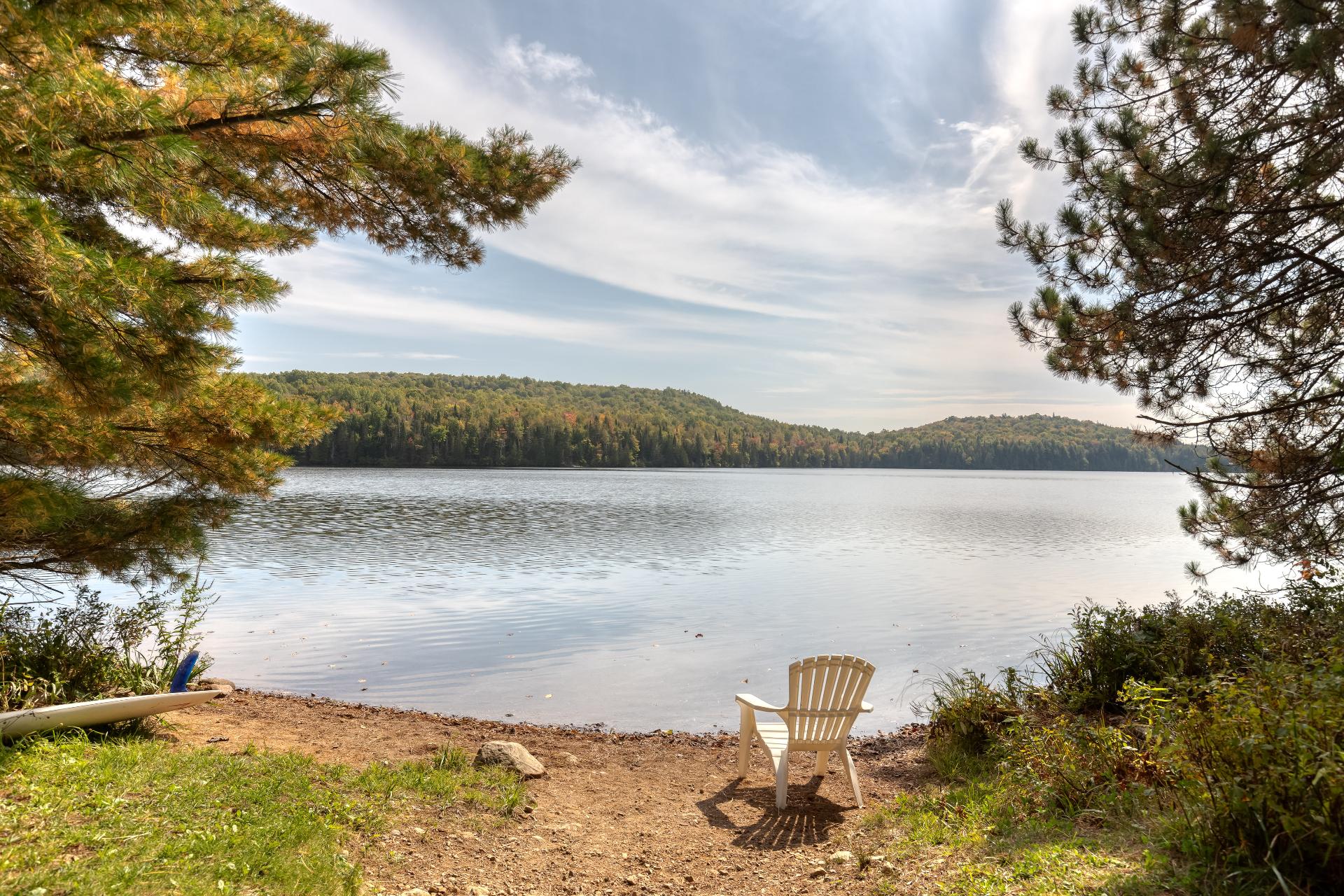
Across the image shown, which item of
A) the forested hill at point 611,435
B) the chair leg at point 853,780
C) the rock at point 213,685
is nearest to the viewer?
the chair leg at point 853,780

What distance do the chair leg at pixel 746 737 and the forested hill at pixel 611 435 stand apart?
6883 centimetres

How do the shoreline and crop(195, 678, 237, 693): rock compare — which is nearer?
crop(195, 678, 237, 693): rock

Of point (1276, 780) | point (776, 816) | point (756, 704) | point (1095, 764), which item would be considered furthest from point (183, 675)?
point (1276, 780)

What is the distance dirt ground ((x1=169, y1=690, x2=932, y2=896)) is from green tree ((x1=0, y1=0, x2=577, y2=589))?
72.5 inches

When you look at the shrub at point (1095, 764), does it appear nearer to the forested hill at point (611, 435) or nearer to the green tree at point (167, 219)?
the green tree at point (167, 219)

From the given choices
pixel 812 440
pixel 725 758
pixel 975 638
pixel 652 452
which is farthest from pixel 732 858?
pixel 812 440

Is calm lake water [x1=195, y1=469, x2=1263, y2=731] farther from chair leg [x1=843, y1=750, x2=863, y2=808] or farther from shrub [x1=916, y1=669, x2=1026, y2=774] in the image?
chair leg [x1=843, y1=750, x2=863, y2=808]

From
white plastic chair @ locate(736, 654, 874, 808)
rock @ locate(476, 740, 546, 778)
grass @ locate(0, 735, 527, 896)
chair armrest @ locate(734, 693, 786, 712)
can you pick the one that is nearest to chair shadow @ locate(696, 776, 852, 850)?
white plastic chair @ locate(736, 654, 874, 808)

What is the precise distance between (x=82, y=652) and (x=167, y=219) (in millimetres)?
3508

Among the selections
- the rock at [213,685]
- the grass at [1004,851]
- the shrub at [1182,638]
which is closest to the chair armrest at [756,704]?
the grass at [1004,851]

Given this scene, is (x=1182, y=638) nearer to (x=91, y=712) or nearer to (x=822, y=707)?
(x=822, y=707)

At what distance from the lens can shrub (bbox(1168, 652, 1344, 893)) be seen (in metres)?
2.31

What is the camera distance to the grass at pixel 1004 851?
276 cm

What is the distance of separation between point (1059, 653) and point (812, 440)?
391 feet
